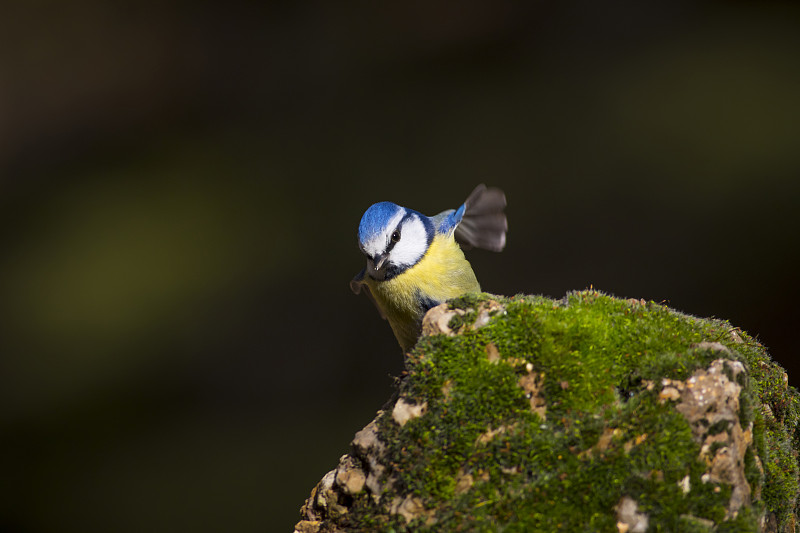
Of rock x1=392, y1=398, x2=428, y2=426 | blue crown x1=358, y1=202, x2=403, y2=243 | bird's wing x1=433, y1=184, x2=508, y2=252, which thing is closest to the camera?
rock x1=392, y1=398, x2=428, y2=426

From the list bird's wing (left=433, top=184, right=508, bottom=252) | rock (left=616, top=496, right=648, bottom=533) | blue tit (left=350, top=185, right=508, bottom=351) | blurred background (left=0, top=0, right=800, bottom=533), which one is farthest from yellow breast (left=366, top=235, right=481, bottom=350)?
blurred background (left=0, top=0, right=800, bottom=533)

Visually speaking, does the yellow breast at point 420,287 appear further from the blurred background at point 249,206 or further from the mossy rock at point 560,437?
the blurred background at point 249,206

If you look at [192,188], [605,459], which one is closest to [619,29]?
[192,188]

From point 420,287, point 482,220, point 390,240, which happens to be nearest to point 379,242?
point 390,240

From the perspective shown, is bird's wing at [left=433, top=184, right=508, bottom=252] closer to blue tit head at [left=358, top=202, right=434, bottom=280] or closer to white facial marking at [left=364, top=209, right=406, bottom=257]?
blue tit head at [left=358, top=202, right=434, bottom=280]

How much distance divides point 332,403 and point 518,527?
233cm

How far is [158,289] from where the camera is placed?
3.00 metres

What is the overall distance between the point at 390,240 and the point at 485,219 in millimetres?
402

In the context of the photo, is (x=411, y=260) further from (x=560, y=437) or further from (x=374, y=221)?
(x=560, y=437)

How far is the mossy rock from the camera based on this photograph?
2.85ft

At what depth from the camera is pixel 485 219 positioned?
1.91 m

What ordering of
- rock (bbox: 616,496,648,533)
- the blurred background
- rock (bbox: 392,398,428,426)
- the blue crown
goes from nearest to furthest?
rock (bbox: 616,496,648,533) → rock (bbox: 392,398,428,426) → the blue crown → the blurred background

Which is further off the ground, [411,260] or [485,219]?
[485,219]

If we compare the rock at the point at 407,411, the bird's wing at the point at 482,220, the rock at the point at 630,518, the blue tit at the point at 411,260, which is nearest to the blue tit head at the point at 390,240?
the blue tit at the point at 411,260
